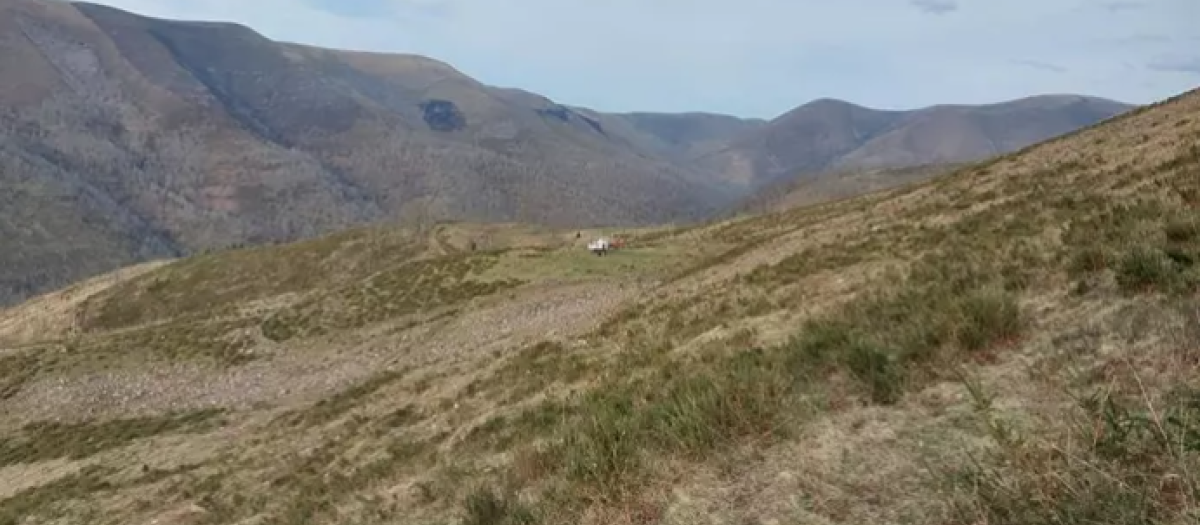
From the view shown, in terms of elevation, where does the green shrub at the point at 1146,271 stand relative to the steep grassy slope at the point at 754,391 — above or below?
above

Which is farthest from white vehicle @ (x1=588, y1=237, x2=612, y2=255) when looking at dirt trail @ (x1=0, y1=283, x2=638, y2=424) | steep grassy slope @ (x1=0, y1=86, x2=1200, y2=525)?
dirt trail @ (x1=0, y1=283, x2=638, y2=424)

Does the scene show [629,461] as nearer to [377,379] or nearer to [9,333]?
[377,379]

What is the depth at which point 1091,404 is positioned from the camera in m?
6.72

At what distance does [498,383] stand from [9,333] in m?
118

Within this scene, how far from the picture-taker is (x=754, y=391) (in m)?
9.88

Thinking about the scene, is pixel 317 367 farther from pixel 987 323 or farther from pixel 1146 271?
pixel 1146 271

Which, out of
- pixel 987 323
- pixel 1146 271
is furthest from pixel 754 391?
pixel 1146 271

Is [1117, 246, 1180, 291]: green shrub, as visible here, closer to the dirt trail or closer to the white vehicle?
the dirt trail

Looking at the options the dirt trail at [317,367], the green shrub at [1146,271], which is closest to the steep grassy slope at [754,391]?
the green shrub at [1146,271]

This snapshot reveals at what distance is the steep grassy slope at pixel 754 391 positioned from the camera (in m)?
6.97

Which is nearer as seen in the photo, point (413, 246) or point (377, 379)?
point (377, 379)

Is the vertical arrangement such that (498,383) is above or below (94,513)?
above

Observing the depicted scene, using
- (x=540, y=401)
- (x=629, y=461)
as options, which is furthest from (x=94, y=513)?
(x=629, y=461)

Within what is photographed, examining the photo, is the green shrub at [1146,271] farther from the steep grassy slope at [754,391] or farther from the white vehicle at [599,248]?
the white vehicle at [599,248]
